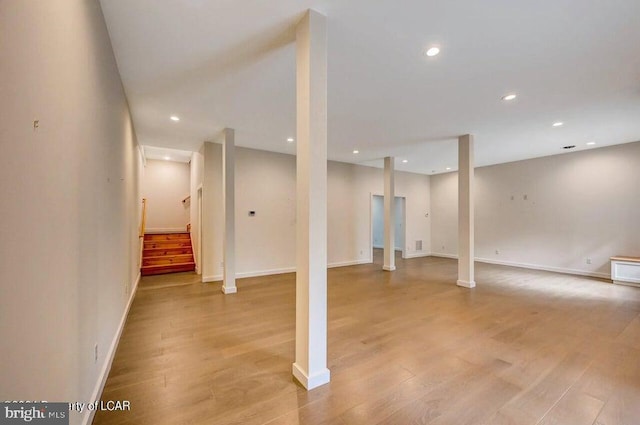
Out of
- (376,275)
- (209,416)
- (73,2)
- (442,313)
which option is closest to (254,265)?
(376,275)

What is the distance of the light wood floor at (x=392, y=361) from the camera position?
1.84 m

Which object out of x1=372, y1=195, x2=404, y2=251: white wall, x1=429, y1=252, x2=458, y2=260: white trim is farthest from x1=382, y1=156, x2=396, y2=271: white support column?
x1=429, y1=252, x2=458, y2=260: white trim

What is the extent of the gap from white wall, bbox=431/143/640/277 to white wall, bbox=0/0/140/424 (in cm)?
915

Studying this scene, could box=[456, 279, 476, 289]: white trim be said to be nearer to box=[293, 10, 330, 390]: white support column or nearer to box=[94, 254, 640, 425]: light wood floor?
box=[94, 254, 640, 425]: light wood floor

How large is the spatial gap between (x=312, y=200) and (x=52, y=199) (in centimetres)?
145

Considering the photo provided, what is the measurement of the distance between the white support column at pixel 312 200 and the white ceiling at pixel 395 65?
31 cm

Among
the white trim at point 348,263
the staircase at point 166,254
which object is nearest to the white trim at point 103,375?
the staircase at point 166,254

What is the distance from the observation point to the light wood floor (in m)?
1.84

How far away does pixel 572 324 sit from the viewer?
134 inches

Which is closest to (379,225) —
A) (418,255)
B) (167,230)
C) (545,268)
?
(418,255)

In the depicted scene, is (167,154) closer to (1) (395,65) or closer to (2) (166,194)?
(2) (166,194)

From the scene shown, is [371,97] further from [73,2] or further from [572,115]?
[572,115]

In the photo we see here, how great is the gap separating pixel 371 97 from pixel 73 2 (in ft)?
9.78

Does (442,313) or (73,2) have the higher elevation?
(73,2)
